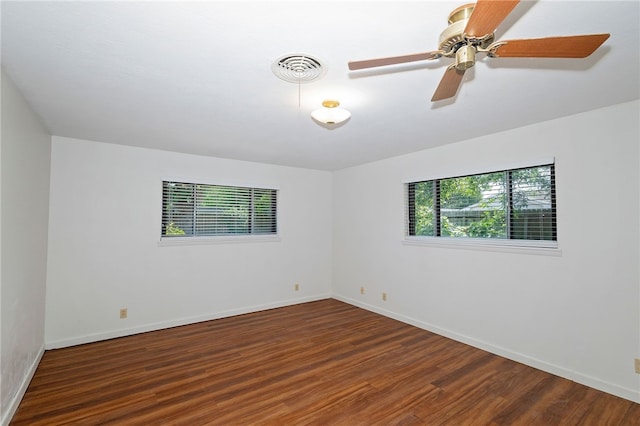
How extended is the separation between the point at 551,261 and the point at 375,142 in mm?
2165

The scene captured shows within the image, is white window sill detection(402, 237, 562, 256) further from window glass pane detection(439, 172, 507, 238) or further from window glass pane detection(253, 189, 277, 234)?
window glass pane detection(253, 189, 277, 234)

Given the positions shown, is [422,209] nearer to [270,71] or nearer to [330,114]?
[330,114]

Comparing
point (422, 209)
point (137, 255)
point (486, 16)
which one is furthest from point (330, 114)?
point (137, 255)

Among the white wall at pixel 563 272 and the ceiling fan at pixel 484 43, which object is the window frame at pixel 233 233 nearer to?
the white wall at pixel 563 272

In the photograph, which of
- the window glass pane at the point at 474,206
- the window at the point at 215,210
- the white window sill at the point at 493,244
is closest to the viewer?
the white window sill at the point at 493,244

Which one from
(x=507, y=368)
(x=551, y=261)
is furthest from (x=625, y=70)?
(x=507, y=368)

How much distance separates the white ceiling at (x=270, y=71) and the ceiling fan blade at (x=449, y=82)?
0.22 metres

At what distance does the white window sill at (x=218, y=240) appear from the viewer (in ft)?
13.3

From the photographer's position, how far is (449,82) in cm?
161

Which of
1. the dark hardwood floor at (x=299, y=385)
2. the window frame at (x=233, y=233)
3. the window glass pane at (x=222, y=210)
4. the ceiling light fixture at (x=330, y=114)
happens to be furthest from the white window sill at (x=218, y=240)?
the ceiling light fixture at (x=330, y=114)

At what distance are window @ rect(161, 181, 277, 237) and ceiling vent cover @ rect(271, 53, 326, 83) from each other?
9.43 ft

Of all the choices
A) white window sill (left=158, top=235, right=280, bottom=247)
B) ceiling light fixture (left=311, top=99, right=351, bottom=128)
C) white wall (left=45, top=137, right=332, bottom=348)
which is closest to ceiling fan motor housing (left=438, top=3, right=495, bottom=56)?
ceiling light fixture (left=311, top=99, right=351, bottom=128)

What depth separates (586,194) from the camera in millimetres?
2678

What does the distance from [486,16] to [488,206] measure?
2794 millimetres
